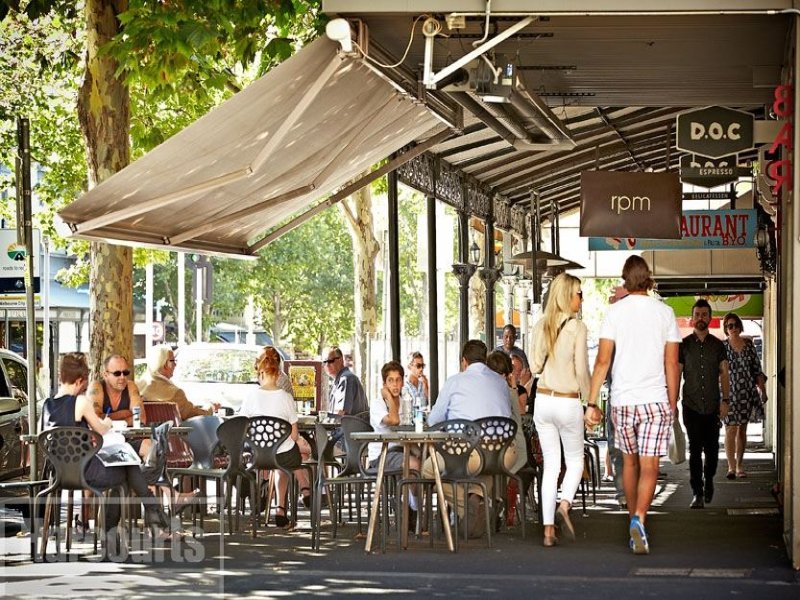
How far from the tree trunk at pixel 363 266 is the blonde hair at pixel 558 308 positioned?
16.7 metres

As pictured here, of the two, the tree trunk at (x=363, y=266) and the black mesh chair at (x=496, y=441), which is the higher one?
the tree trunk at (x=363, y=266)

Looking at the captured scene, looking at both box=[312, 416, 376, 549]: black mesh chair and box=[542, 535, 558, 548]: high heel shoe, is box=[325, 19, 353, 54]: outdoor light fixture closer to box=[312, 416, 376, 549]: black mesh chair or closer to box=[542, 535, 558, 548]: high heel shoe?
box=[312, 416, 376, 549]: black mesh chair

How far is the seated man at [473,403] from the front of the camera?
12.0 m

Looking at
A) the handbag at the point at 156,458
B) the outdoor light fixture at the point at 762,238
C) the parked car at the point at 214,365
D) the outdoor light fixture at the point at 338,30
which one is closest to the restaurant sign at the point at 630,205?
the outdoor light fixture at the point at 762,238

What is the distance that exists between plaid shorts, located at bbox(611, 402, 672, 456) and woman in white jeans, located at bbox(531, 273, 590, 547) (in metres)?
0.52

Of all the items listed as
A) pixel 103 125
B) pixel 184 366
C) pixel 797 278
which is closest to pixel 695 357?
pixel 797 278

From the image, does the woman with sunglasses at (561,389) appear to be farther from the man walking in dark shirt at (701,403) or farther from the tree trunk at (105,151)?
the tree trunk at (105,151)

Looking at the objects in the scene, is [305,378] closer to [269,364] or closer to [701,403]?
[701,403]

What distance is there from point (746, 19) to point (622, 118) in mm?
10267

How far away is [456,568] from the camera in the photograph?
408 inches

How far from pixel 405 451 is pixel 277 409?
5.17ft

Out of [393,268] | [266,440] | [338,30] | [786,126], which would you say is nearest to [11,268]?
[393,268]

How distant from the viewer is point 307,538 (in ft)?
40.7

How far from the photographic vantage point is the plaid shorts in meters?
10.8
